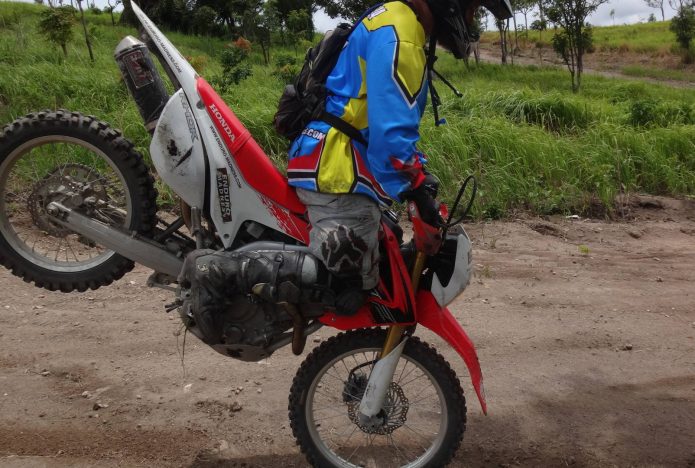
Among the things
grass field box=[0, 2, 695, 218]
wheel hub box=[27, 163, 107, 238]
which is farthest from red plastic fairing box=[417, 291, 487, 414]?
grass field box=[0, 2, 695, 218]

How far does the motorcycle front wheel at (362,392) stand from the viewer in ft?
9.30

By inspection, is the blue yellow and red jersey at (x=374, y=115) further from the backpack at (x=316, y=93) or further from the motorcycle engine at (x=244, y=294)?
the motorcycle engine at (x=244, y=294)

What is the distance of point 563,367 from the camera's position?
420 centimetres

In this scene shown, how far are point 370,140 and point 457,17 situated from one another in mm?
609

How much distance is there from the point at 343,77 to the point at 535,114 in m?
8.19

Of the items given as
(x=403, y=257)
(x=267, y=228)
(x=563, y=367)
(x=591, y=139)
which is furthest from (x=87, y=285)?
(x=591, y=139)

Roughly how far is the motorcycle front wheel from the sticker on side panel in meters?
0.72

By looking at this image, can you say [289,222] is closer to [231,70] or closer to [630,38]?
[231,70]

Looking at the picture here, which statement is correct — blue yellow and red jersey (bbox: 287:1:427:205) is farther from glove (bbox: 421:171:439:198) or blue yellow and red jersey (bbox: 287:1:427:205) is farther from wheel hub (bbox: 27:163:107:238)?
wheel hub (bbox: 27:163:107:238)

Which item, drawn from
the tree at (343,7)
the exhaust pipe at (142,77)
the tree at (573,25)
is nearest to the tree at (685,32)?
the tree at (573,25)

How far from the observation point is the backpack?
2.55 m

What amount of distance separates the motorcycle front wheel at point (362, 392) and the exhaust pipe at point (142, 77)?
1.27 metres

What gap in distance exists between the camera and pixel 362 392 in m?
2.95

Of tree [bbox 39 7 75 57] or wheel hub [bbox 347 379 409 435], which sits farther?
tree [bbox 39 7 75 57]
